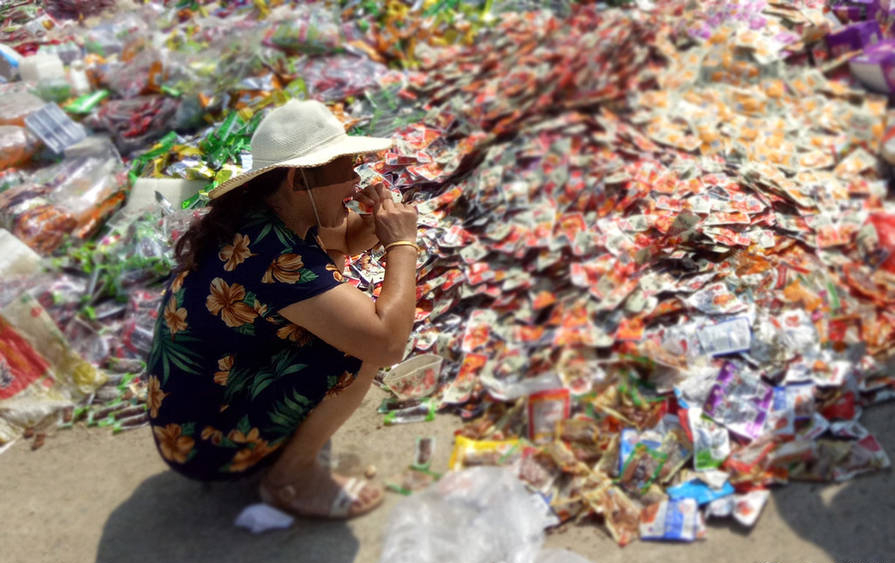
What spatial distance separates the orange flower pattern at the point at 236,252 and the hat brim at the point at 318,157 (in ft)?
0.36

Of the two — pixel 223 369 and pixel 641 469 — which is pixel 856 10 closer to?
pixel 641 469

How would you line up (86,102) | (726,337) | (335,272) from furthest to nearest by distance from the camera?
(86,102) → (726,337) → (335,272)

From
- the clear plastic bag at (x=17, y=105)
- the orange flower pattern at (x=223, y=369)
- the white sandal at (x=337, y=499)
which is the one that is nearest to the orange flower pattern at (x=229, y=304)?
the orange flower pattern at (x=223, y=369)

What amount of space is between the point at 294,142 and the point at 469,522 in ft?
3.52

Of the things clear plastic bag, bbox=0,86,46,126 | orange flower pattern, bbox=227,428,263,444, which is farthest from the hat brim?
clear plastic bag, bbox=0,86,46,126

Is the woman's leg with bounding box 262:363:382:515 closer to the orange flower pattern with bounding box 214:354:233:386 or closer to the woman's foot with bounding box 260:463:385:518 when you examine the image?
the woman's foot with bounding box 260:463:385:518

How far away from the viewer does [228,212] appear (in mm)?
1690

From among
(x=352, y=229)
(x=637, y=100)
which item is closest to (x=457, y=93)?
(x=637, y=100)

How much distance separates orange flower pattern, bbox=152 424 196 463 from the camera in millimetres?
1954

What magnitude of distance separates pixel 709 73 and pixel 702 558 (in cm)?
236

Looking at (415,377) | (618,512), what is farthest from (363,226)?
(618,512)

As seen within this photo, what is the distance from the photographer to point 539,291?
240 cm

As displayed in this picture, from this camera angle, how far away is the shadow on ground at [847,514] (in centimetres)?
185

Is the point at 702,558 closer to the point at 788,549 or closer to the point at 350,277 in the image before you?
the point at 788,549
